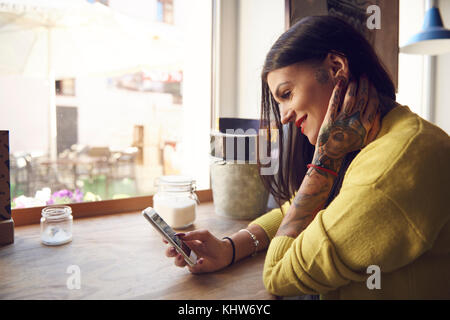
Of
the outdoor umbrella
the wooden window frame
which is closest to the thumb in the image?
the wooden window frame

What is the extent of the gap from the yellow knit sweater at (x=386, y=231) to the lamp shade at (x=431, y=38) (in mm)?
1718

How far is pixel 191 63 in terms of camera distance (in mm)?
1656

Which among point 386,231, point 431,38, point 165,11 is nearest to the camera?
point 386,231

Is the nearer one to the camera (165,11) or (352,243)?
(352,243)

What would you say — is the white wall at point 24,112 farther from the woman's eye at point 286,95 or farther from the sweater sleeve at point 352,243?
the sweater sleeve at point 352,243

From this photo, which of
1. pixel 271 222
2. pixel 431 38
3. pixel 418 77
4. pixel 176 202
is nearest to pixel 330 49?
pixel 271 222

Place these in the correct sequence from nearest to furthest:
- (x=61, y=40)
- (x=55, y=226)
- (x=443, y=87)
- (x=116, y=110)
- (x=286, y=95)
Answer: (x=286, y=95) → (x=55, y=226) → (x=61, y=40) → (x=116, y=110) → (x=443, y=87)

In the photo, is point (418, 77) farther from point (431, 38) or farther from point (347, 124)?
point (347, 124)

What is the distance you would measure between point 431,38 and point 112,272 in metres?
2.21

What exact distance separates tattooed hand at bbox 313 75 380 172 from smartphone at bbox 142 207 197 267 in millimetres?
356

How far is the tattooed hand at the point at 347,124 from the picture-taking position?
0.69m

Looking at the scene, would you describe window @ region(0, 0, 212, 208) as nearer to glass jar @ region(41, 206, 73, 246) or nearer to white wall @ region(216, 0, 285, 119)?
white wall @ region(216, 0, 285, 119)

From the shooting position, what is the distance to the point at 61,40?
1279 mm

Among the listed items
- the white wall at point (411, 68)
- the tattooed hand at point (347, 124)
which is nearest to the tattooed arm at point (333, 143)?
the tattooed hand at point (347, 124)
